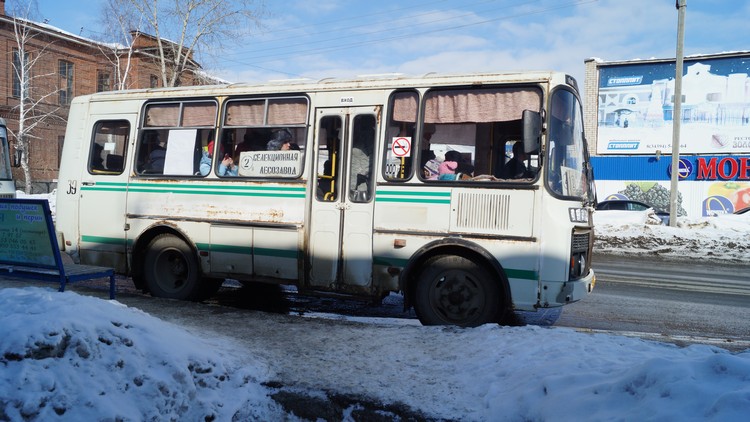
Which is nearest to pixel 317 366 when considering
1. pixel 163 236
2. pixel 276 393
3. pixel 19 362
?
pixel 276 393

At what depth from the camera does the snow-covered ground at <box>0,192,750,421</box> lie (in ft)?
11.3

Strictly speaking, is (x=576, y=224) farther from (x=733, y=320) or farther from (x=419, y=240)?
(x=733, y=320)

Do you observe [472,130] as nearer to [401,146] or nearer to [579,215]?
[401,146]

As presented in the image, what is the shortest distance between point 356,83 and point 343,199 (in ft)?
4.66

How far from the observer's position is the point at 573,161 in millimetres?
6824

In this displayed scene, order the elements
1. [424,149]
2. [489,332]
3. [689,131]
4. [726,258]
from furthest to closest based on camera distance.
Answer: [689,131] → [726,258] → [424,149] → [489,332]

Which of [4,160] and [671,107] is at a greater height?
[671,107]

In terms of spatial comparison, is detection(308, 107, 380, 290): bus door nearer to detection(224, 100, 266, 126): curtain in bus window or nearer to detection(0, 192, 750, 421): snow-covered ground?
detection(224, 100, 266, 126): curtain in bus window

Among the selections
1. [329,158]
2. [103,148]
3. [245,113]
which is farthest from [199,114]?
[329,158]

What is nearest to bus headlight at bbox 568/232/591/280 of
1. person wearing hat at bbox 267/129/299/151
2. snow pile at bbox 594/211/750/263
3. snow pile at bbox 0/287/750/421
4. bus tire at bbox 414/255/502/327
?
bus tire at bbox 414/255/502/327

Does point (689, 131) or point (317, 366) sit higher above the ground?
point (689, 131)

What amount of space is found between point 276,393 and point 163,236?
471 centimetres

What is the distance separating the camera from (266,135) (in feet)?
25.7

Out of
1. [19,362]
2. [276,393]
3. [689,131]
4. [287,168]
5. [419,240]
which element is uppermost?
[689,131]
